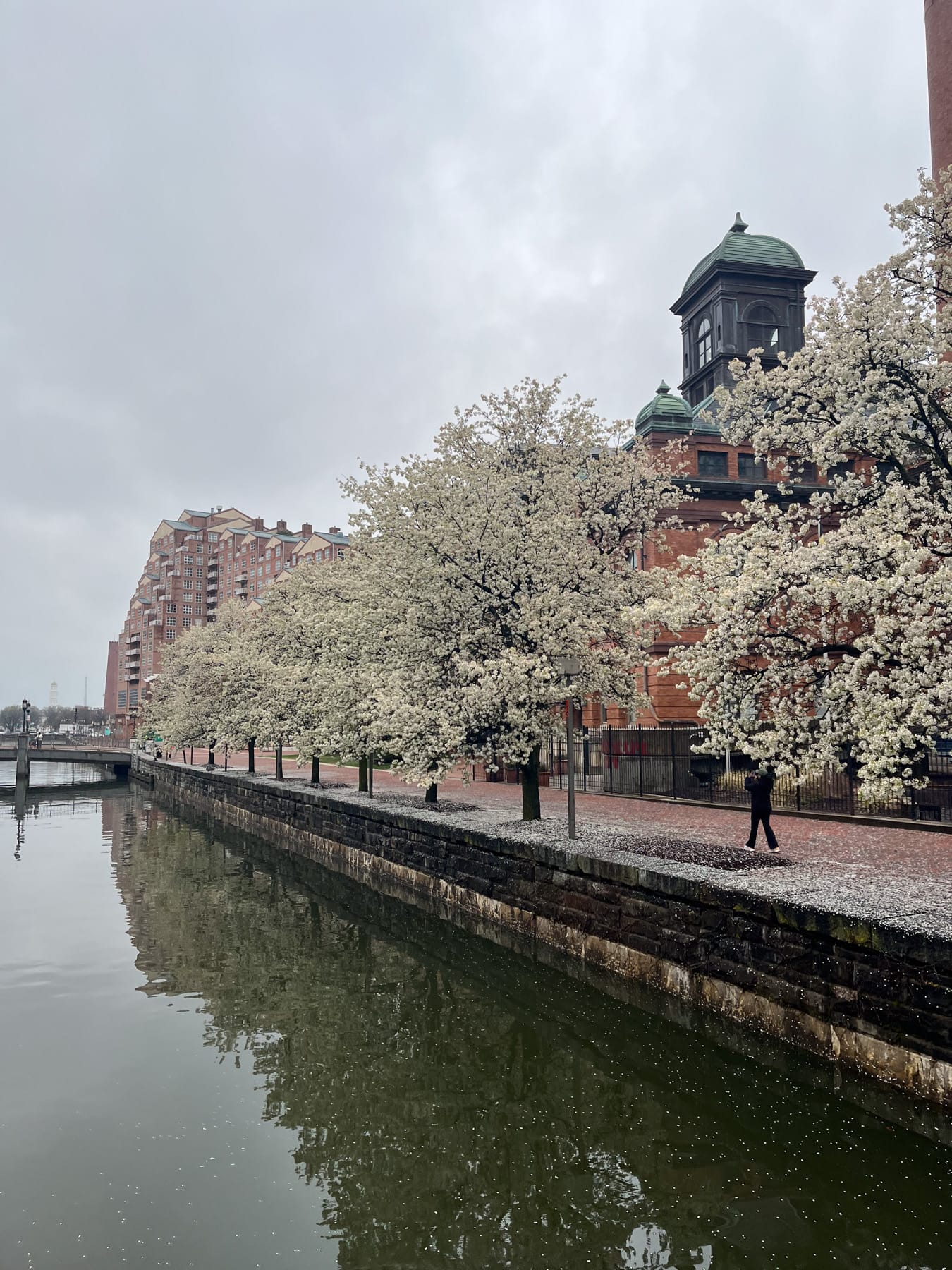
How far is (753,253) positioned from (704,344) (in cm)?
525

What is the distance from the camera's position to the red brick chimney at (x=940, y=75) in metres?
27.7

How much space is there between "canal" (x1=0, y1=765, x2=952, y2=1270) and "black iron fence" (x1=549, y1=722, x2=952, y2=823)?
3861mm

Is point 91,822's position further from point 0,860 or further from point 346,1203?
point 346,1203

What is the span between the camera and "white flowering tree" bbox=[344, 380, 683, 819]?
54.1ft

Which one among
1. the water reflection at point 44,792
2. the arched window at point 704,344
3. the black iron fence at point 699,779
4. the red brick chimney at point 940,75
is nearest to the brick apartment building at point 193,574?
the water reflection at point 44,792

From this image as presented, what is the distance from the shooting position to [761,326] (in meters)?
45.8

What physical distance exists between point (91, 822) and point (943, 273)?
40923 mm

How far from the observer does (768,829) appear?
1366 cm

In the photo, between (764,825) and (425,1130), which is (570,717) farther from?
(425,1130)

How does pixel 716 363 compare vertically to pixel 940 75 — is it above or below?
below

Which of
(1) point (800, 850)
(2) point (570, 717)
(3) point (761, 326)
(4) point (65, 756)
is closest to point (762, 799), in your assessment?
(1) point (800, 850)

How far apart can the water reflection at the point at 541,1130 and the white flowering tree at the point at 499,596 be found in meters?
4.45

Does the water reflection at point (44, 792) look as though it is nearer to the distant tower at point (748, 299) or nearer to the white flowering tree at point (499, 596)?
the white flowering tree at point (499, 596)

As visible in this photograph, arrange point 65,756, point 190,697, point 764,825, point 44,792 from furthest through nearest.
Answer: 1. point 65,756
2. point 44,792
3. point 190,697
4. point 764,825
